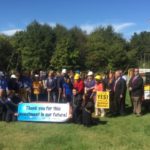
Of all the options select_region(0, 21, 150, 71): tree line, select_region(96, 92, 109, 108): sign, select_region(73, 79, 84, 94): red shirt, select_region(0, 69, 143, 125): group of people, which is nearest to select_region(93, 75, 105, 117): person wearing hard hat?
select_region(0, 69, 143, 125): group of people

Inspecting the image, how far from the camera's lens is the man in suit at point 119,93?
18.1m

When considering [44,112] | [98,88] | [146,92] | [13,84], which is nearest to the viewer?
[44,112]

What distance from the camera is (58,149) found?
38.1ft

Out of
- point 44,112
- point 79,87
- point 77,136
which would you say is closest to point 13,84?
point 44,112

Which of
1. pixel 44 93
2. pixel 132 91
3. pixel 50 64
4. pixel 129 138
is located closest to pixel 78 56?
pixel 50 64

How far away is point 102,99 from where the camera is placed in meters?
17.2

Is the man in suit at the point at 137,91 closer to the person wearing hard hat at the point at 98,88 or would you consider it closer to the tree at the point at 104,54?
the person wearing hard hat at the point at 98,88

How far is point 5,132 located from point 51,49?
76319 mm

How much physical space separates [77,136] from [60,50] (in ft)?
243

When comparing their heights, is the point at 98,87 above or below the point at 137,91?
above

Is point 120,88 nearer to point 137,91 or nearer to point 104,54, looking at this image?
point 137,91

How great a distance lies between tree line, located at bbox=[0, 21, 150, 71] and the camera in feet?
282

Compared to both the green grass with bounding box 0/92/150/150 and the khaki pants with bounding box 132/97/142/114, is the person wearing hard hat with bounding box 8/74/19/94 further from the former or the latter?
the khaki pants with bounding box 132/97/142/114

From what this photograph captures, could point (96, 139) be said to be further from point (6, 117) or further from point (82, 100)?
point (6, 117)
